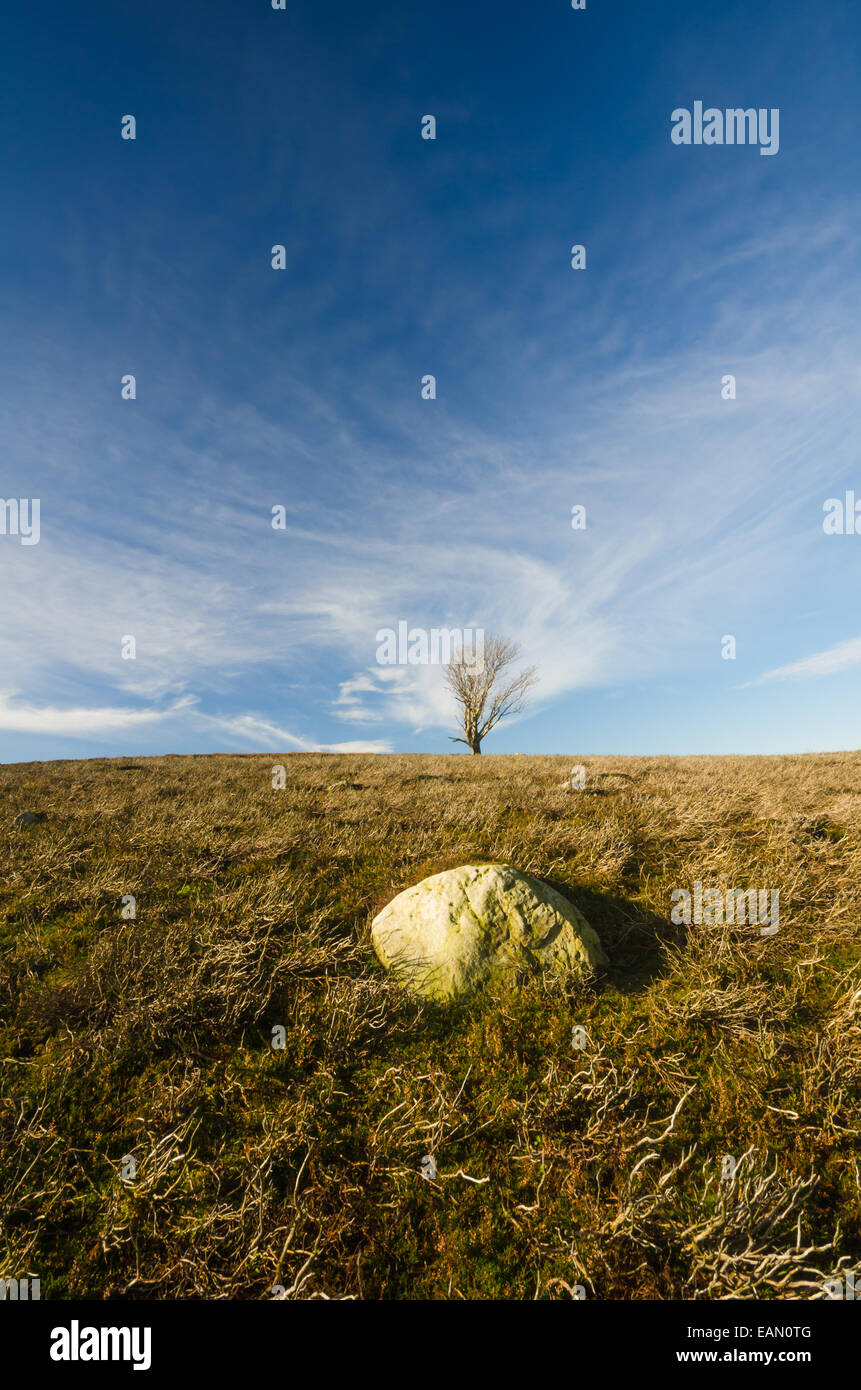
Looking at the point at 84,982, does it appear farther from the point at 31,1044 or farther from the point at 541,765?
the point at 541,765

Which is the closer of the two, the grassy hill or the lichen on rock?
the grassy hill

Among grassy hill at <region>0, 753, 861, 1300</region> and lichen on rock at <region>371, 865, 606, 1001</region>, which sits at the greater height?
lichen on rock at <region>371, 865, 606, 1001</region>

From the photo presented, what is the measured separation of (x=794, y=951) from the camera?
5691 mm

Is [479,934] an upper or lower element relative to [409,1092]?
upper

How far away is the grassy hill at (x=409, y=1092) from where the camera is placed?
9.64 feet

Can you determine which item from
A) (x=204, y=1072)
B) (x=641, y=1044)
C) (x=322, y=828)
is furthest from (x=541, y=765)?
(x=204, y=1072)

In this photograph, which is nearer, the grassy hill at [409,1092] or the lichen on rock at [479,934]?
the grassy hill at [409,1092]

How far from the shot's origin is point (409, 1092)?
12.9 ft

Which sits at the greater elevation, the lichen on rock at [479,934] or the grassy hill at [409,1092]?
the lichen on rock at [479,934]

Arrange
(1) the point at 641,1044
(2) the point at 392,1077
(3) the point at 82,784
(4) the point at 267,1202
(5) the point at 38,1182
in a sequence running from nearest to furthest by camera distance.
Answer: (4) the point at 267,1202 < (5) the point at 38,1182 < (2) the point at 392,1077 < (1) the point at 641,1044 < (3) the point at 82,784

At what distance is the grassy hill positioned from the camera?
9.64ft

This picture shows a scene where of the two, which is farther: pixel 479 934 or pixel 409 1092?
pixel 479 934

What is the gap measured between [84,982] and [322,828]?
4866 mm
